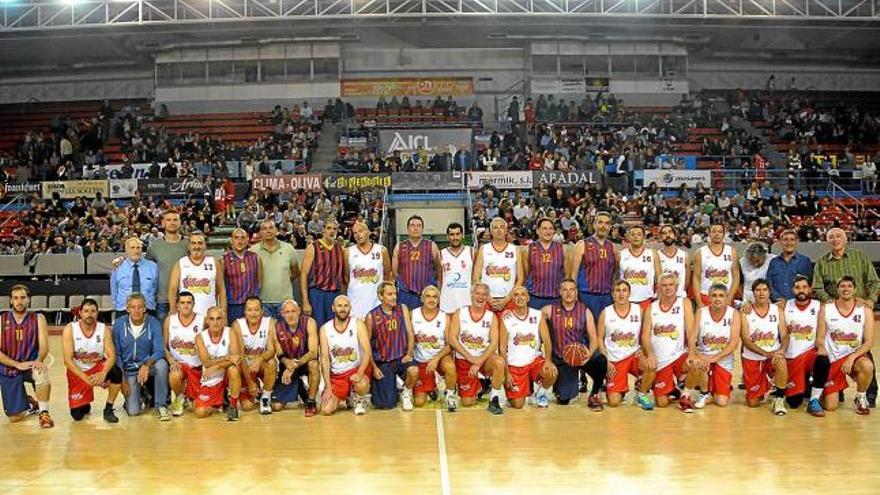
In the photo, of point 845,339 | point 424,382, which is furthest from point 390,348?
point 845,339

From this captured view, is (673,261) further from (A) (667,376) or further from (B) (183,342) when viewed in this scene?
(B) (183,342)

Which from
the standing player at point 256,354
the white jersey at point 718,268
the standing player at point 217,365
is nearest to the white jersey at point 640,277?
the white jersey at point 718,268

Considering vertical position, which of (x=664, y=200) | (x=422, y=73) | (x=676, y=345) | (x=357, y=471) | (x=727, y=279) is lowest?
(x=357, y=471)

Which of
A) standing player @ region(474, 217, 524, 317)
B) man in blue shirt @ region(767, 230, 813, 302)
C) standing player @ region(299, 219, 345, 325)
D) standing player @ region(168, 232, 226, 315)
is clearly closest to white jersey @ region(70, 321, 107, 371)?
standing player @ region(168, 232, 226, 315)

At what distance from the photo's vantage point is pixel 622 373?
6996 millimetres

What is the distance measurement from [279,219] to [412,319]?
10414 millimetres

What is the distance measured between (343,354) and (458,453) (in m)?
1.74

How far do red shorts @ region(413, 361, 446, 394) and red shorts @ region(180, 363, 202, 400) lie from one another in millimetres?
1817

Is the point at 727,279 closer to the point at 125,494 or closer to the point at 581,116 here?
the point at 125,494

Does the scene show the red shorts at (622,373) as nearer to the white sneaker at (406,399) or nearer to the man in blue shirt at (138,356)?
the white sneaker at (406,399)

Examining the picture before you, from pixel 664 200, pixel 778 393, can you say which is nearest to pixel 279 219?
pixel 664 200

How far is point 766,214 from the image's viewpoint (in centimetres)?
1755

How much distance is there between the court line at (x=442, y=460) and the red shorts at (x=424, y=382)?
41cm

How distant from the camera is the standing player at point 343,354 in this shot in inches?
269
